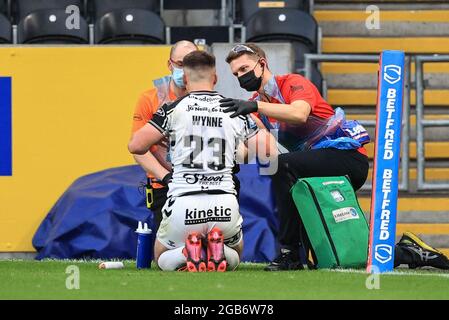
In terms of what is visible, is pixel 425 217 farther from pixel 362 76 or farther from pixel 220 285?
pixel 220 285

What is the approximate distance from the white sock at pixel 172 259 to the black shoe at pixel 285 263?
2.13 ft

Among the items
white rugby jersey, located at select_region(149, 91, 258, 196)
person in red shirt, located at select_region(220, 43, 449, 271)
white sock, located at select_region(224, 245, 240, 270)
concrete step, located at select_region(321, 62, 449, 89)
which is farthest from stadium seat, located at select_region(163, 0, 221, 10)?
white sock, located at select_region(224, 245, 240, 270)

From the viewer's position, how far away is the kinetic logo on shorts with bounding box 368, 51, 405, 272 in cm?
773

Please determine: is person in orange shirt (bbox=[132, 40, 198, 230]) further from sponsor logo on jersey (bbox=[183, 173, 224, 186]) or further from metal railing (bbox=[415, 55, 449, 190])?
metal railing (bbox=[415, 55, 449, 190])

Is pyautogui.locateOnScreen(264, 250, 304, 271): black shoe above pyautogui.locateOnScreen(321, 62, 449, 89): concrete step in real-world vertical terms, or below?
below

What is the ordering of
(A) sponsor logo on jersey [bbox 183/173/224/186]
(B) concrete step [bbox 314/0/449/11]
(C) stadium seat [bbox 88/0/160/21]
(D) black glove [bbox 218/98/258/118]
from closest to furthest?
1. (D) black glove [bbox 218/98/258/118]
2. (A) sponsor logo on jersey [bbox 183/173/224/186]
3. (C) stadium seat [bbox 88/0/160/21]
4. (B) concrete step [bbox 314/0/449/11]

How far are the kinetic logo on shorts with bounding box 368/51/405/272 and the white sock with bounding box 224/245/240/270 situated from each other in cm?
79

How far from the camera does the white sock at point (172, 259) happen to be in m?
7.80

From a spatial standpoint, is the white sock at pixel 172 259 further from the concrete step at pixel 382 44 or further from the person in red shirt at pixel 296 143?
the concrete step at pixel 382 44

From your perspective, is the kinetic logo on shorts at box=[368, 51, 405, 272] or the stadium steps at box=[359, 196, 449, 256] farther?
the stadium steps at box=[359, 196, 449, 256]

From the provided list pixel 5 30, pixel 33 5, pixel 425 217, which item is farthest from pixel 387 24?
pixel 5 30

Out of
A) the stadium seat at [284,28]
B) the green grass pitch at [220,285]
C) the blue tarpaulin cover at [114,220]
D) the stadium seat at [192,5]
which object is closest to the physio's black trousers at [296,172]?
the green grass pitch at [220,285]

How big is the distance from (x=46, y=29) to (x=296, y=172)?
557 cm

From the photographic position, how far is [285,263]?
323 inches
